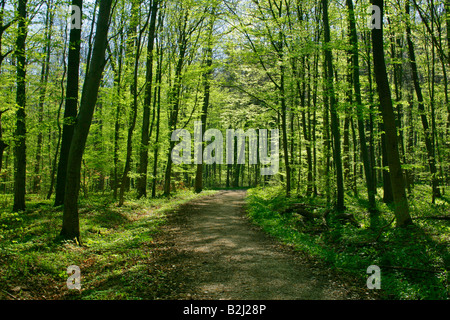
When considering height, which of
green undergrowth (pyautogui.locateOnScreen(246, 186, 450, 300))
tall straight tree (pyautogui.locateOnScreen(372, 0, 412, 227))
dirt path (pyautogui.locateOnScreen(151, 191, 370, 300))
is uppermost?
tall straight tree (pyautogui.locateOnScreen(372, 0, 412, 227))

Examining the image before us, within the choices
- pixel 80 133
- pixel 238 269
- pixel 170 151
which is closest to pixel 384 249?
pixel 238 269

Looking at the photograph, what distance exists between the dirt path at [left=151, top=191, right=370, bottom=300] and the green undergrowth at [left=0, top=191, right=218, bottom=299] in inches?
20.1

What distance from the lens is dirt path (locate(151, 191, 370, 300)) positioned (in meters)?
4.49

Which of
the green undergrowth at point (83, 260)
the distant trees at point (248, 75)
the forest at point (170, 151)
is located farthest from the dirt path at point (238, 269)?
the distant trees at point (248, 75)

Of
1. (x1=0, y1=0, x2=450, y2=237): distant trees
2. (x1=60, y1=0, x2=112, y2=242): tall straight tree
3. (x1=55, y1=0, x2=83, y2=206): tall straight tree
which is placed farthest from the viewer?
(x1=55, y1=0, x2=83, y2=206): tall straight tree

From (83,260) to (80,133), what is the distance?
329 centimetres

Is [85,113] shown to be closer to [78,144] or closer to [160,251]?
[78,144]

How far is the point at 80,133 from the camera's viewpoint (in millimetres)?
7031

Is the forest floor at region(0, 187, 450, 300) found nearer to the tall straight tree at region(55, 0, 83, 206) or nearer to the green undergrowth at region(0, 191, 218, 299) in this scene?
the green undergrowth at region(0, 191, 218, 299)

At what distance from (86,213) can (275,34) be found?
42.4ft

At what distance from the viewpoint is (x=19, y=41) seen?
383 inches

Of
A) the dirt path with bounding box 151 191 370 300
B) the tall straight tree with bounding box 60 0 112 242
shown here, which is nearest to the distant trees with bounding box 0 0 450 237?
the tall straight tree with bounding box 60 0 112 242
